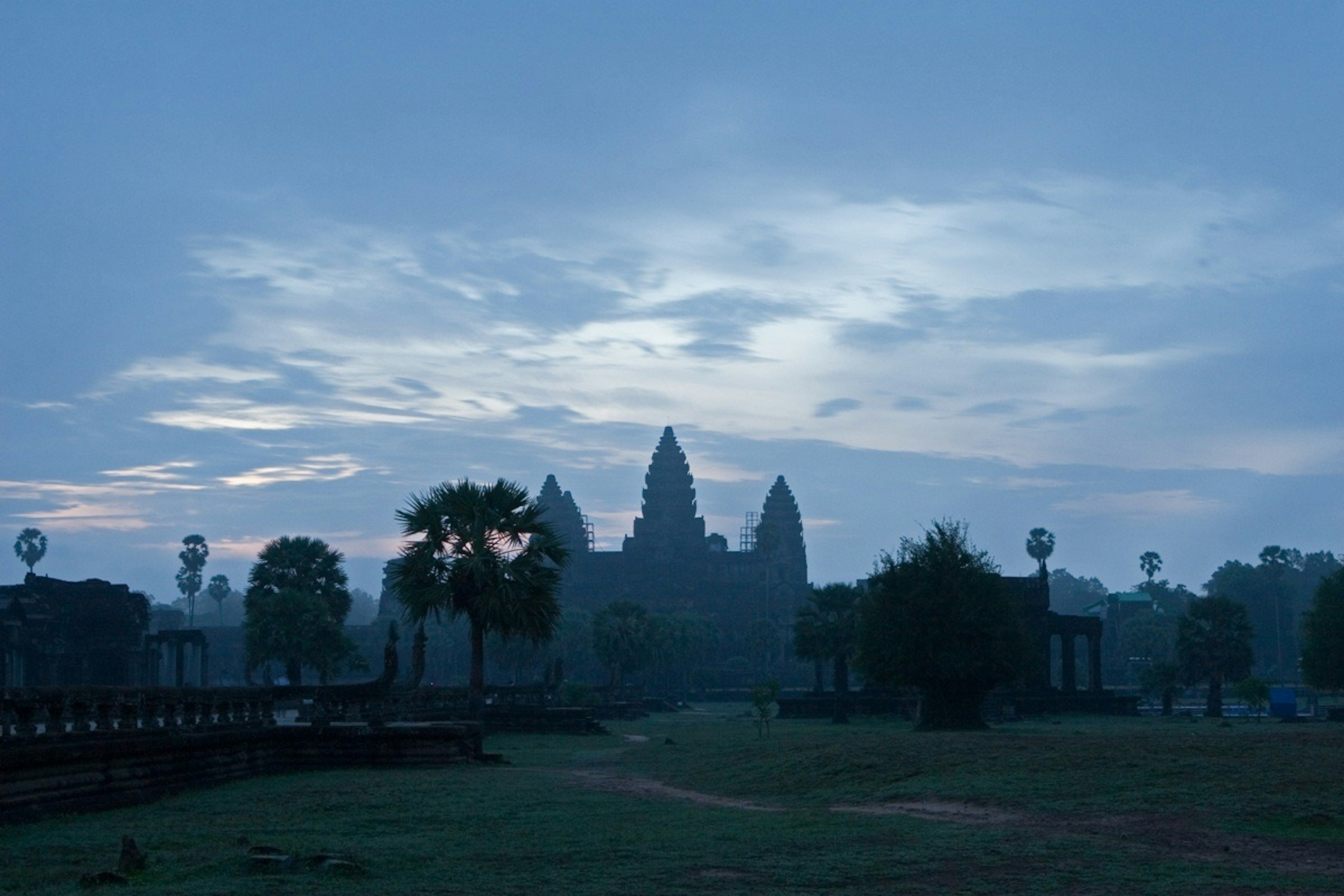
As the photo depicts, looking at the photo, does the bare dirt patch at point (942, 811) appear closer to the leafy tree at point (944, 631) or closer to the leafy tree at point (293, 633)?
the leafy tree at point (944, 631)

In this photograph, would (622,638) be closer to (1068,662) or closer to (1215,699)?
(1068,662)

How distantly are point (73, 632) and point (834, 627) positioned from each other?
144 feet

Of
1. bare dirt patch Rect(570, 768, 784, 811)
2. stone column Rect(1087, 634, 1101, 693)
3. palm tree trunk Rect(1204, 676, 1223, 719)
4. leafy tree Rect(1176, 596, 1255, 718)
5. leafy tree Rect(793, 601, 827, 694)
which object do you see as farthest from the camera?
stone column Rect(1087, 634, 1101, 693)

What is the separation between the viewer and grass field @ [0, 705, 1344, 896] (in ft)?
46.1

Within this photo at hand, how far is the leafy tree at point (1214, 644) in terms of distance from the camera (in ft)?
255

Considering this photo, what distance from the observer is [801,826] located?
18.6 m

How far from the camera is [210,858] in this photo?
1520 centimetres

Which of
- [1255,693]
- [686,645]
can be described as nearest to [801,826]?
[1255,693]

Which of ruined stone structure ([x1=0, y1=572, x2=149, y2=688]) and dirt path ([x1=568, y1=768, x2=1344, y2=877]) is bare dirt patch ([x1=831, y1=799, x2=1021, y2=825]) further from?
ruined stone structure ([x1=0, y1=572, x2=149, y2=688])

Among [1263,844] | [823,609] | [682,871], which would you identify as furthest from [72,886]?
[823,609]

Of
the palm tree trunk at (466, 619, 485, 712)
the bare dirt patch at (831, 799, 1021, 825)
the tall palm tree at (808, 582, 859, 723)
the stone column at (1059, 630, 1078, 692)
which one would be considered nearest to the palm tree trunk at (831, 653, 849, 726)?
the tall palm tree at (808, 582, 859, 723)

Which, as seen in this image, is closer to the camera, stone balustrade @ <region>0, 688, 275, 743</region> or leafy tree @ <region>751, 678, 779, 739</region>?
stone balustrade @ <region>0, 688, 275, 743</region>

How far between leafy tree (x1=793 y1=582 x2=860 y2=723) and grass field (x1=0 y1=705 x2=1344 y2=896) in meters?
46.5

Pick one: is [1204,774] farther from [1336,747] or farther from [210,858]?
[210,858]
